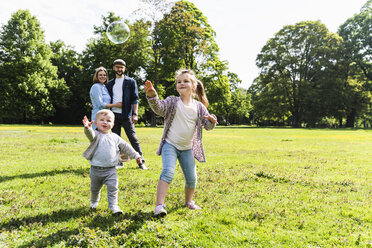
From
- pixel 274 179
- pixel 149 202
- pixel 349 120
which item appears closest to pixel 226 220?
pixel 149 202

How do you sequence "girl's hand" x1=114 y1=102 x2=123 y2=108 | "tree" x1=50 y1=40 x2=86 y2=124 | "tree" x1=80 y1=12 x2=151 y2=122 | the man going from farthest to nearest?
"tree" x1=50 y1=40 x2=86 y2=124 → "tree" x1=80 y1=12 x2=151 y2=122 → the man → "girl's hand" x1=114 y1=102 x2=123 y2=108

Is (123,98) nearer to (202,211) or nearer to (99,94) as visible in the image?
(99,94)

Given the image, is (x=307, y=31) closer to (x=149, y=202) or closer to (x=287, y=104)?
(x=287, y=104)

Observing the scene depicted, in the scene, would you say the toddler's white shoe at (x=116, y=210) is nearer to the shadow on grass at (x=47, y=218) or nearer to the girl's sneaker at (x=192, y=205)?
the shadow on grass at (x=47, y=218)

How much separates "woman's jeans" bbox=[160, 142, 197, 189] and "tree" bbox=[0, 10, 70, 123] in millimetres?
44980

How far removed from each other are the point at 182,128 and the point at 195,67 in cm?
3573

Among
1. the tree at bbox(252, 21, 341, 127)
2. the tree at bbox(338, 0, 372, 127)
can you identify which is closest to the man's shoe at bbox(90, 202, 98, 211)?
the tree at bbox(252, 21, 341, 127)

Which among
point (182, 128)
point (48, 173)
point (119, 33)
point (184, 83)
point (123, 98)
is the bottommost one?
point (48, 173)

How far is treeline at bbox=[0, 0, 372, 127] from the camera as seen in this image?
127 feet

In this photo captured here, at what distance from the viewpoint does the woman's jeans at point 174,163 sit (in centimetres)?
380

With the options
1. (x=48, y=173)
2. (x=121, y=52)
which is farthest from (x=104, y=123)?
(x=121, y=52)

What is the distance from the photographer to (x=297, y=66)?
4769cm

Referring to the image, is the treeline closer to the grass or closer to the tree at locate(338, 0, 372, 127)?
the tree at locate(338, 0, 372, 127)

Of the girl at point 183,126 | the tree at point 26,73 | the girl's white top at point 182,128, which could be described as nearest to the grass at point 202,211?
the girl at point 183,126
